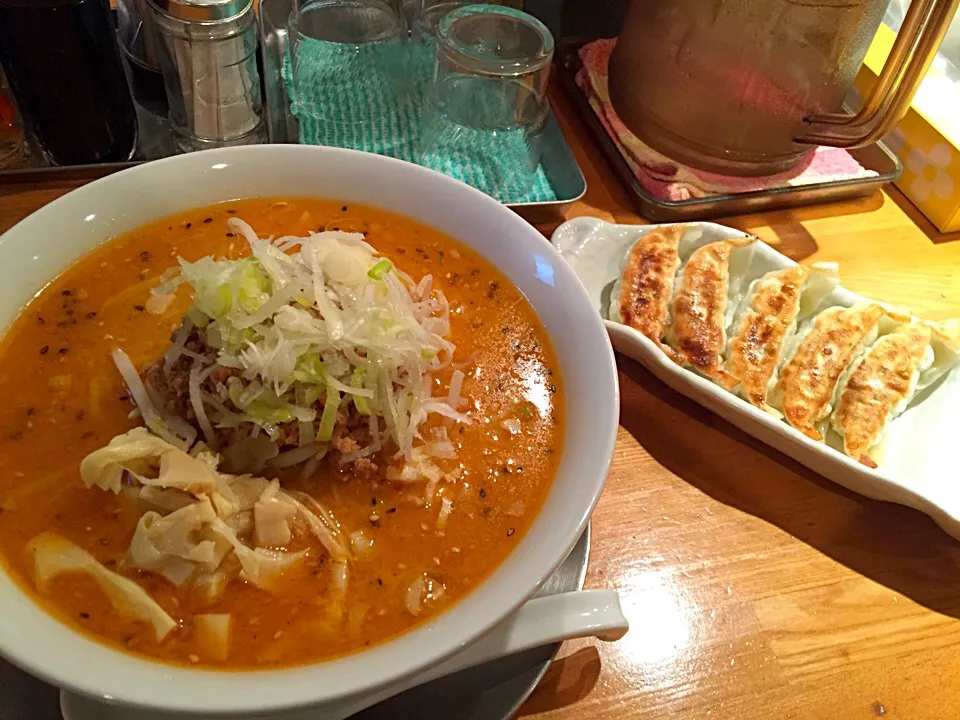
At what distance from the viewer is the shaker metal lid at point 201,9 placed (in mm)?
1497

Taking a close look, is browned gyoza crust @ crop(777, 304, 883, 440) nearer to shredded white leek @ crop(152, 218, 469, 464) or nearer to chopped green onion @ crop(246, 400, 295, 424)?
shredded white leek @ crop(152, 218, 469, 464)

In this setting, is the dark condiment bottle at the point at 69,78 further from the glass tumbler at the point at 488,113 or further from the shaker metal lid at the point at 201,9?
the glass tumbler at the point at 488,113

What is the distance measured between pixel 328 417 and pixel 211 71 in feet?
3.34

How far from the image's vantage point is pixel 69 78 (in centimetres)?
154

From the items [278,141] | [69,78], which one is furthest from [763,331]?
[69,78]

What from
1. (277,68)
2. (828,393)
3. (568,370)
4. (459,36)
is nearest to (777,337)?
(828,393)

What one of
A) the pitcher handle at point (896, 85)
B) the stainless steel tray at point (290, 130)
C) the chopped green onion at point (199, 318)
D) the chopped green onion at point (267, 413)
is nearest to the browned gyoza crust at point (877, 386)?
the pitcher handle at point (896, 85)

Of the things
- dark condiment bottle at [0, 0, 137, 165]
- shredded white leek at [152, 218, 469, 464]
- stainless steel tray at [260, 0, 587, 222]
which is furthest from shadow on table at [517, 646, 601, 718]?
dark condiment bottle at [0, 0, 137, 165]

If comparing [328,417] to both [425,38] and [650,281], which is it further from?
[425,38]

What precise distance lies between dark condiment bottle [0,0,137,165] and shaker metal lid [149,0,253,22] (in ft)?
0.44

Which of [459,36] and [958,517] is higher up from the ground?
[459,36]

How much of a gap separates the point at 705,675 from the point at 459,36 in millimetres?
1607

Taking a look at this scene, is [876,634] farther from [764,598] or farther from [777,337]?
[777,337]

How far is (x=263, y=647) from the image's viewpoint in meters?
0.90
